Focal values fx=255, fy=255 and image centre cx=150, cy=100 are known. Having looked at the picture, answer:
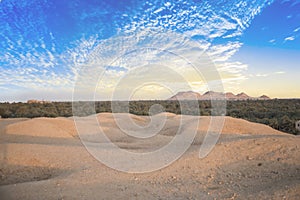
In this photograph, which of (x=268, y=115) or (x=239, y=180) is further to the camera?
(x=268, y=115)

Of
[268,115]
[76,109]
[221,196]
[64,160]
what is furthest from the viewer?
[76,109]

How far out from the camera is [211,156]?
7750 millimetres

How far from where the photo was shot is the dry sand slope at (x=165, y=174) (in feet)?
16.6

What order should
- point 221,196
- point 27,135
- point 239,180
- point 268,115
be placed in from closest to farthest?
point 221,196, point 239,180, point 27,135, point 268,115

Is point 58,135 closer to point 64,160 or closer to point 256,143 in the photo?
point 64,160

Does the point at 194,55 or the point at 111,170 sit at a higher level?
the point at 194,55

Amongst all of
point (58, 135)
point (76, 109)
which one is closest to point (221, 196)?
point (58, 135)

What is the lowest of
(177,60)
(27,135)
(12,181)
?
(12,181)

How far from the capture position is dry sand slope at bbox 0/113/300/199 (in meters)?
5.05

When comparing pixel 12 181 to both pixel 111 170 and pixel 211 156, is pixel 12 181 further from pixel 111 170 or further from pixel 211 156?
pixel 211 156

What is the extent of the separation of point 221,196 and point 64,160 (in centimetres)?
521

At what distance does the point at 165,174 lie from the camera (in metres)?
6.47

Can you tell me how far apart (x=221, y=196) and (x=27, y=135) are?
31.5ft

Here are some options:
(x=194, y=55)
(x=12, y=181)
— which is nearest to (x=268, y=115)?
(x=194, y=55)
